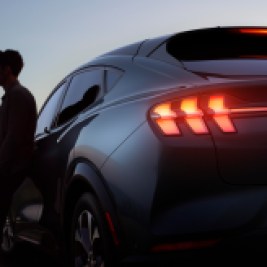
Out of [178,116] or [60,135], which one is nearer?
[178,116]

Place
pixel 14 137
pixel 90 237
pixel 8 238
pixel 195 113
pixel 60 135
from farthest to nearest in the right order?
pixel 8 238 → pixel 14 137 → pixel 60 135 → pixel 90 237 → pixel 195 113

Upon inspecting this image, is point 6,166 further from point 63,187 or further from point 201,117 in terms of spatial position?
point 201,117

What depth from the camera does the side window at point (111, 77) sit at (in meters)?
4.75

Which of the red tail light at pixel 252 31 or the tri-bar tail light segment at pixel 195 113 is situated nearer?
the tri-bar tail light segment at pixel 195 113

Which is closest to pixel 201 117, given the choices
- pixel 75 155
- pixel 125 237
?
pixel 125 237

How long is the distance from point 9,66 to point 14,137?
73 centimetres

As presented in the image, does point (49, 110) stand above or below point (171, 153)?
below

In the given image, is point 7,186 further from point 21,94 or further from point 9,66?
point 9,66

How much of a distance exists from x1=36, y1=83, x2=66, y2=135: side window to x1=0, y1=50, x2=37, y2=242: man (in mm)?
277

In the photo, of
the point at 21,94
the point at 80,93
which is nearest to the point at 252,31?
the point at 80,93

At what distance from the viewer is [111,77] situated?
487 cm

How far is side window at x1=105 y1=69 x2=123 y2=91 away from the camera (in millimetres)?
4746

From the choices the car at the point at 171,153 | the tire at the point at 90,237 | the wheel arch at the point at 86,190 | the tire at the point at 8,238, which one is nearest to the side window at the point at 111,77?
the car at the point at 171,153

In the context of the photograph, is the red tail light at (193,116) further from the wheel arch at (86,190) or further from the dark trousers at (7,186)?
the dark trousers at (7,186)
